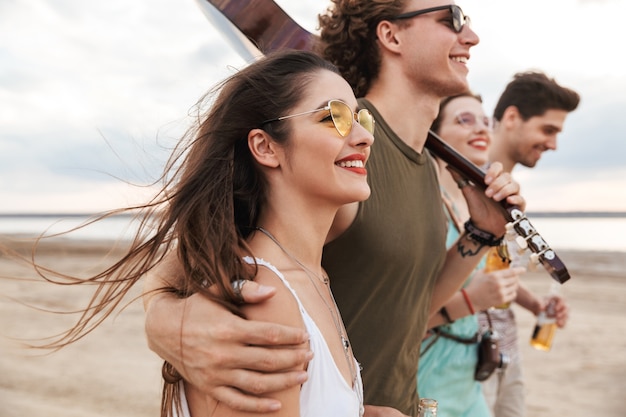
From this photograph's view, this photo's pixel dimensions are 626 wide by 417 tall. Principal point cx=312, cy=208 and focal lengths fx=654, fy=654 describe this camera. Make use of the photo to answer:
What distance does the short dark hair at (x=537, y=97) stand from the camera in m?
4.85

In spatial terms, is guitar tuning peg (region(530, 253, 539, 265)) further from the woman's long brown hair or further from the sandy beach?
the sandy beach

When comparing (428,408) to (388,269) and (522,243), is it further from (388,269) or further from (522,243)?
(522,243)

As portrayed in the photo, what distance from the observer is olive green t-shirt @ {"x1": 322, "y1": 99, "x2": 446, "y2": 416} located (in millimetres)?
2104

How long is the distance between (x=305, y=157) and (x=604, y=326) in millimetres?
10010

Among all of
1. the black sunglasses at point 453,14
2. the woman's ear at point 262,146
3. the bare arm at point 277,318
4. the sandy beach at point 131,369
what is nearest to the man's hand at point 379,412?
the bare arm at point 277,318

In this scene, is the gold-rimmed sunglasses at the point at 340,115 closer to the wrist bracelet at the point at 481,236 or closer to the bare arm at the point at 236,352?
the bare arm at the point at 236,352

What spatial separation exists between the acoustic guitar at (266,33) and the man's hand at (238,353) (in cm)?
124

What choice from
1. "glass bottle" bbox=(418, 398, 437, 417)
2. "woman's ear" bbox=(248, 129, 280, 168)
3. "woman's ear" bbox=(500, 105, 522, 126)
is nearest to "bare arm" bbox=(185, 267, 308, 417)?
"woman's ear" bbox=(248, 129, 280, 168)

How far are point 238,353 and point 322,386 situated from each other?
219 mm

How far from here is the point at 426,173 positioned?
2.47 meters

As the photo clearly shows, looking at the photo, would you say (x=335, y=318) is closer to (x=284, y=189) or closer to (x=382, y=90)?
(x=284, y=189)

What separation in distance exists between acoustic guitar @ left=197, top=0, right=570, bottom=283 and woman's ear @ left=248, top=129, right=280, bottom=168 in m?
0.84

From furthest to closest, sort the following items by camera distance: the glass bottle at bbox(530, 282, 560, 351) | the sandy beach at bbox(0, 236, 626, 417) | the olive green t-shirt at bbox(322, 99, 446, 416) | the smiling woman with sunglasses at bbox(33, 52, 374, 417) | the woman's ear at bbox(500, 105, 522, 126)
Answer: the sandy beach at bbox(0, 236, 626, 417) < the woman's ear at bbox(500, 105, 522, 126) < the glass bottle at bbox(530, 282, 560, 351) < the olive green t-shirt at bbox(322, 99, 446, 416) < the smiling woman with sunglasses at bbox(33, 52, 374, 417)

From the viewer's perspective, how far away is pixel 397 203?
2.23 meters
